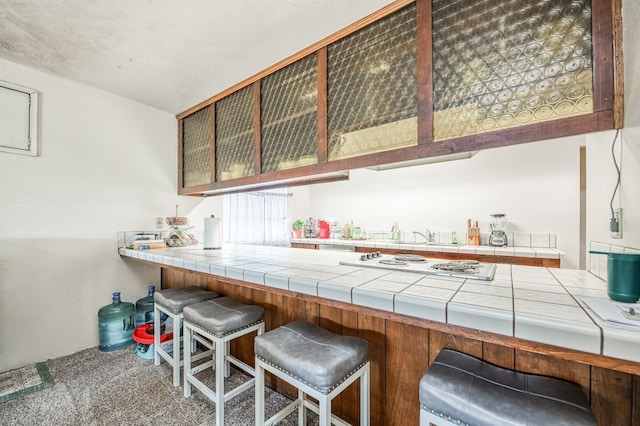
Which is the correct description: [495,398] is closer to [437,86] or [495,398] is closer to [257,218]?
[437,86]

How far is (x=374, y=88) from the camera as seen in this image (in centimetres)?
147

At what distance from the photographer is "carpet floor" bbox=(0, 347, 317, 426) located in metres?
1.48

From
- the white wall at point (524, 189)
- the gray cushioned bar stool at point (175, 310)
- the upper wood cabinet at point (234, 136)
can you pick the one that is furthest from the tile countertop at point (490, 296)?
the upper wood cabinet at point (234, 136)

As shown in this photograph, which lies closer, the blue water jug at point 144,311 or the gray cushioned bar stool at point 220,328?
the gray cushioned bar stool at point 220,328

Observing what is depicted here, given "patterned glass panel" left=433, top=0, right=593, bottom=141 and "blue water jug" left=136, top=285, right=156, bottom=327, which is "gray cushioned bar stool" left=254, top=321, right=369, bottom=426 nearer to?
"patterned glass panel" left=433, top=0, right=593, bottom=141

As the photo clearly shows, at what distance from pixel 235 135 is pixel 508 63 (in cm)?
Result: 192

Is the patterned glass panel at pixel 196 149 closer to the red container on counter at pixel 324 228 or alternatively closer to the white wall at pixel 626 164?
the red container on counter at pixel 324 228

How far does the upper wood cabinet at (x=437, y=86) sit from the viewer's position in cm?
99

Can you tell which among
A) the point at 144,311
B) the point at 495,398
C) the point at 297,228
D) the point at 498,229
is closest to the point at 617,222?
the point at 495,398

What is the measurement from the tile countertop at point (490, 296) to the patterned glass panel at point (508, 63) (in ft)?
2.22

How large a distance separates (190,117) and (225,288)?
6.25ft

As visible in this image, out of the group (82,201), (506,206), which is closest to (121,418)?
(82,201)

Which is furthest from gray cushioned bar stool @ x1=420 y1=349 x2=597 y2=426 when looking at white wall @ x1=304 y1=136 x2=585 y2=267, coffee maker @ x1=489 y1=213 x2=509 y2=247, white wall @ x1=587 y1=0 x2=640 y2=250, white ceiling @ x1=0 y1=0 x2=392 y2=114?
white wall @ x1=304 y1=136 x2=585 y2=267

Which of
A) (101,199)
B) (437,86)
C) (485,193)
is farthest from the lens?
(485,193)
